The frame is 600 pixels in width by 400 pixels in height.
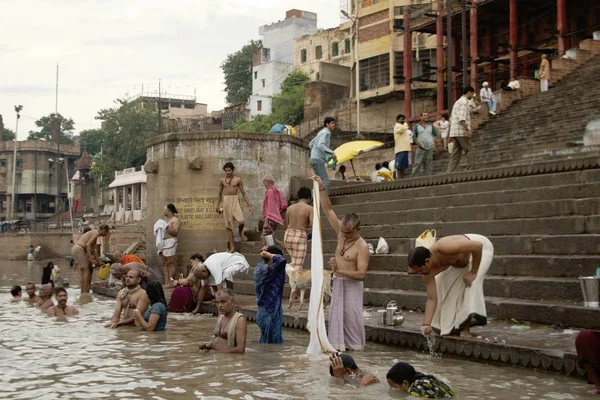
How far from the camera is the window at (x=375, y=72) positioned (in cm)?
3984

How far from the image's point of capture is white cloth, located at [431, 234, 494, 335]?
22.0 ft

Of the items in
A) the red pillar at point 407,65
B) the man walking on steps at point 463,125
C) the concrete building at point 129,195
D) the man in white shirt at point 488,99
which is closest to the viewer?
the man walking on steps at point 463,125

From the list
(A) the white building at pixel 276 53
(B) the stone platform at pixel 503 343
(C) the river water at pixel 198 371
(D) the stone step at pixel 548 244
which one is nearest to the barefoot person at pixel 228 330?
(C) the river water at pixel 198 371

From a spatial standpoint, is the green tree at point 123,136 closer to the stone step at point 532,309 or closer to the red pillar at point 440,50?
the red pillar at point 440,50

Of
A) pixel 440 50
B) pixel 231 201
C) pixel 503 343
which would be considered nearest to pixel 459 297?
pixel 503 343

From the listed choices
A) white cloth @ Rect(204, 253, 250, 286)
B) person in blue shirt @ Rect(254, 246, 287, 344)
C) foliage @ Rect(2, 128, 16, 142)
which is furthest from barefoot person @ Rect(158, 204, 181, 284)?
foliage @ Rect(2, 128, 16, 142)

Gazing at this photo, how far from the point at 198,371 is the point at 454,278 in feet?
8.62

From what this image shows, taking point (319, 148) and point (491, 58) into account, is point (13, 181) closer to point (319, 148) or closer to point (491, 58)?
point (491, 58)

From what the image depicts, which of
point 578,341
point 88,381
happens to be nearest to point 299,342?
point 88,381

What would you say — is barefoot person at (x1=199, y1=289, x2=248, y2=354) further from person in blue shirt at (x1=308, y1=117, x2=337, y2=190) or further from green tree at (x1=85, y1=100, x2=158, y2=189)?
green tree at (x1=85, y1=100, x2=158, y2=189)

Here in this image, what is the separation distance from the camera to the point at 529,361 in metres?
6.00

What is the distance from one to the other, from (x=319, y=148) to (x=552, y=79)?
11.1 metres

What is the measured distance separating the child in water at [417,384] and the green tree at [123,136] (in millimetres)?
47221

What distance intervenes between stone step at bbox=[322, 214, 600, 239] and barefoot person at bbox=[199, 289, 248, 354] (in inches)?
153
